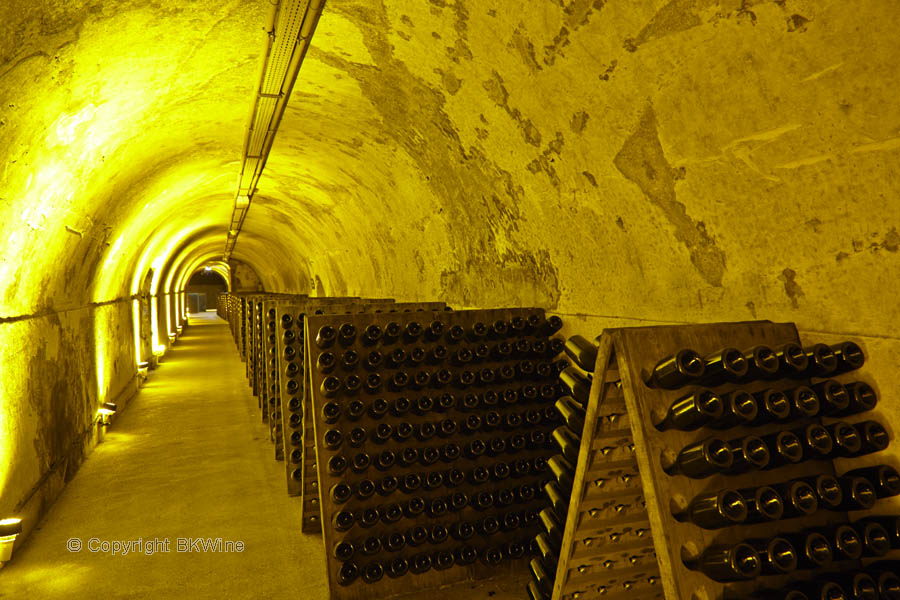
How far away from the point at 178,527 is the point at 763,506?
417cm

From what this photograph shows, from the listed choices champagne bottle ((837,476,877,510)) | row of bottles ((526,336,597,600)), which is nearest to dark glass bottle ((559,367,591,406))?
row of bottles ((526,336,597,600))

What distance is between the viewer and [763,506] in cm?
191

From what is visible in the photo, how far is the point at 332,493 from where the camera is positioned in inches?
139

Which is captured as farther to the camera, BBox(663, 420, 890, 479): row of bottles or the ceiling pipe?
the ceiling pipe

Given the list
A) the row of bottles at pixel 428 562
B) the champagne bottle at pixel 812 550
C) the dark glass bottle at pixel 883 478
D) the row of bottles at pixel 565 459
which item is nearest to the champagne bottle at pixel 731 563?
the champagne bottle at pixel 812 550

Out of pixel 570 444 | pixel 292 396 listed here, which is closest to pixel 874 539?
pixel 570 444

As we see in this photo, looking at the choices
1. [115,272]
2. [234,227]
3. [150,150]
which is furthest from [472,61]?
[234,227]

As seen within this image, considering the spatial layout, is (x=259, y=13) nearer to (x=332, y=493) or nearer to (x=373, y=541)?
(x=332, y=493)

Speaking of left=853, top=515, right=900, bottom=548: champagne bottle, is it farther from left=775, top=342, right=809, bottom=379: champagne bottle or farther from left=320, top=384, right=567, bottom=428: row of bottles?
left=320, top=384, right=567, bottom=428: row of bottles

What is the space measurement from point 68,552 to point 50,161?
8.71 feet

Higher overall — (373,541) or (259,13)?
(259,13)

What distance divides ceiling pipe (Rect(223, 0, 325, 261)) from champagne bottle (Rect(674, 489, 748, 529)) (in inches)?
119

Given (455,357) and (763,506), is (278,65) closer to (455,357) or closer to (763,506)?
(455,357)

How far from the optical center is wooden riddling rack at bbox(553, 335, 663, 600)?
2363 millimetres
